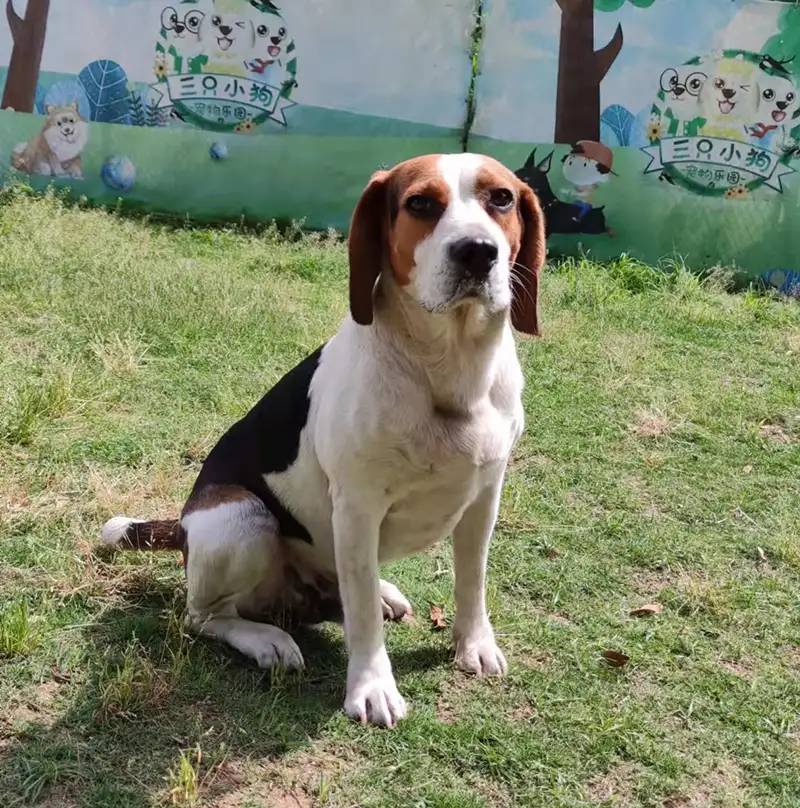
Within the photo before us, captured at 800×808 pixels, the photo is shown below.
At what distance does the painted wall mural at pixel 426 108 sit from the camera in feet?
31.0

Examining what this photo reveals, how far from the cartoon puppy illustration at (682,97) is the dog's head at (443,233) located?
7439 mm

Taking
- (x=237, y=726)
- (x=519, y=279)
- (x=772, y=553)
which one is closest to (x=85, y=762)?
(x=237, y=726)

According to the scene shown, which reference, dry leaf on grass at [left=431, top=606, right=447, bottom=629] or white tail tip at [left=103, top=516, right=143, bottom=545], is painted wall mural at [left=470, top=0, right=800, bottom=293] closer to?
dry leaf on grass at [left=431, top=606, right=447, bottom=629]

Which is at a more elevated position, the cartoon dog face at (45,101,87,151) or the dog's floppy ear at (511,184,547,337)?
the cartoon dog face at (45,101,87,151)

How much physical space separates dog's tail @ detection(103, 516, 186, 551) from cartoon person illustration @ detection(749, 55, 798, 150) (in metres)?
8.16

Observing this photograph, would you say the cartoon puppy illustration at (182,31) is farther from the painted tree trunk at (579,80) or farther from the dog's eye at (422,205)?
the dog's eye at (422,205)

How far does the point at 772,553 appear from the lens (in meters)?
4.06

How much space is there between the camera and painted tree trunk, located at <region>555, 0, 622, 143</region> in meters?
9.52

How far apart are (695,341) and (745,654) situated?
4.25 m

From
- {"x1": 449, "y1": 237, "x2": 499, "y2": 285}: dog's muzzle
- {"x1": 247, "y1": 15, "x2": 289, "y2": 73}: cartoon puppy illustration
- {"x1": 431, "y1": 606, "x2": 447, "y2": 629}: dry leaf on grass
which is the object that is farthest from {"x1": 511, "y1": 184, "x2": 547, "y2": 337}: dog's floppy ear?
{"x1": 247, "y1": 15, "x2": 289, "y2": 73}: cartoon puppy illustration

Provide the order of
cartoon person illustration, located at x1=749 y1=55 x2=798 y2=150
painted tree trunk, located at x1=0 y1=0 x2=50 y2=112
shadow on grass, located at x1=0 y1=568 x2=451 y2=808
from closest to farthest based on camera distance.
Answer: shadow on grass, located at x1=0 y1=568 x2=451 y2=808 → cartoon person illustration, located at x1=749 y1=55 x2=798 y2=150 → painted tree trunk, located at x1=0 y1=0 x2=50 y2=112

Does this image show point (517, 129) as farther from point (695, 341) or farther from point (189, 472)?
point (189, 472)

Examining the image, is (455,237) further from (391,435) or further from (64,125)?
(64,125)

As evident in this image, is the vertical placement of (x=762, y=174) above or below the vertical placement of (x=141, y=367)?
above
